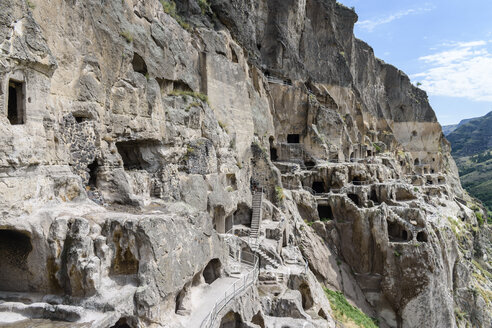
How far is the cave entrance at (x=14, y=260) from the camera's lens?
927 cm

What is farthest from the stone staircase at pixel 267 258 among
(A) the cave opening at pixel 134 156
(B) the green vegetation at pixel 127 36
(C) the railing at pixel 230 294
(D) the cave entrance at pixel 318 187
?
(D) the cave entrance at pixel 318 187

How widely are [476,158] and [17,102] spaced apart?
16231 centimetres

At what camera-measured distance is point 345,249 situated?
93.2ft

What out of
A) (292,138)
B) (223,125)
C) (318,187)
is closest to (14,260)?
(223,125)

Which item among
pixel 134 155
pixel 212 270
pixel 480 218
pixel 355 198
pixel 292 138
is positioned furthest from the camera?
pixel 480 218

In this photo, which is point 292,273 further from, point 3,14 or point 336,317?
point 3,14

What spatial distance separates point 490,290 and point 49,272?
4127 cm

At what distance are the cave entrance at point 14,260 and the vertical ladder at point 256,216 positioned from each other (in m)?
12.5

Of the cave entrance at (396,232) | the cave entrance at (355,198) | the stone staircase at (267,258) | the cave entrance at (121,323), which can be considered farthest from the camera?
the cave entrance at (355,198)

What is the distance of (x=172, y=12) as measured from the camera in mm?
20750

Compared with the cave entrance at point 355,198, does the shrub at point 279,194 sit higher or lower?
higher

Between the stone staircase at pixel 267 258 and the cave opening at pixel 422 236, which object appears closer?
the stone staircase at pixel 267 258

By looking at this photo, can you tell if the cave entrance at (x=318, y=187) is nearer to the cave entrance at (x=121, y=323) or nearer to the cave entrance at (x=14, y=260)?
the cave entrance at (x=121, y=323)

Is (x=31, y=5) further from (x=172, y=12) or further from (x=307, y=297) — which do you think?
(x=307, y=297)
